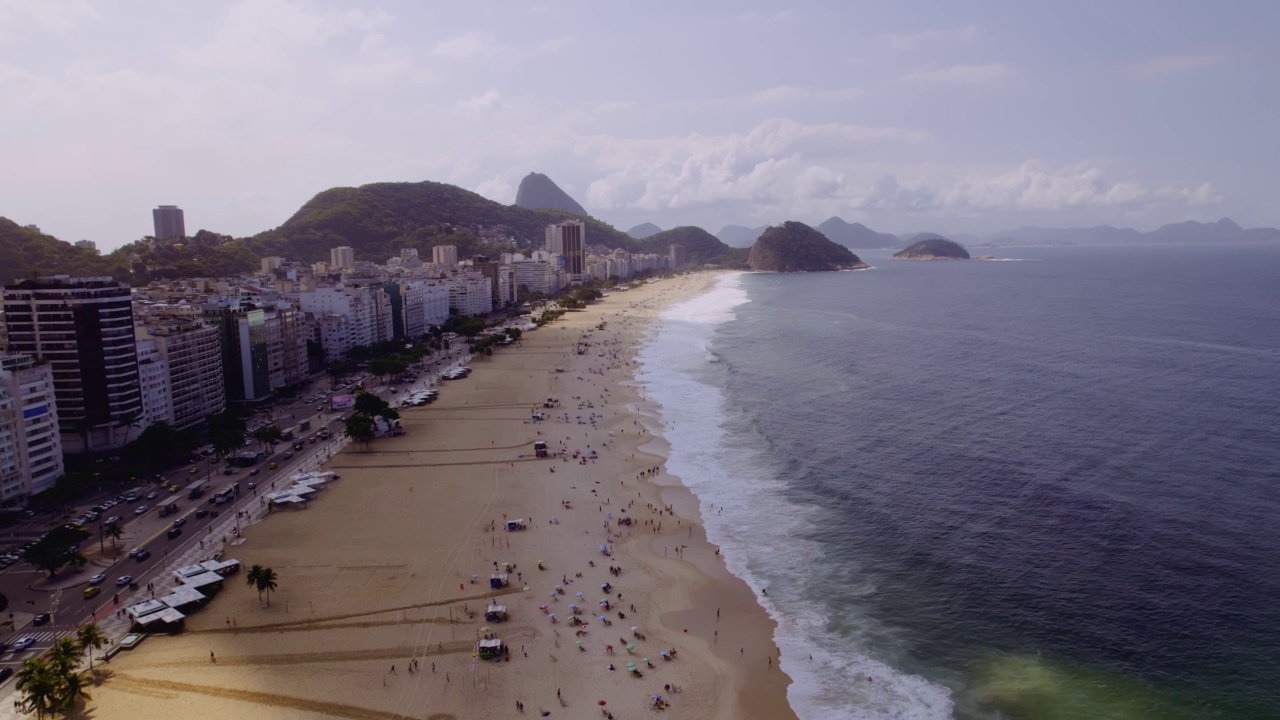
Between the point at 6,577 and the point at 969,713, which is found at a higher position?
the point at 6,577

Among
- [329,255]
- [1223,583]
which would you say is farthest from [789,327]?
[329,255]

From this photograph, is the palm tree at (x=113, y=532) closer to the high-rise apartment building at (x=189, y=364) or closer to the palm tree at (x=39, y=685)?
the palm tree at (x=39, y=685)

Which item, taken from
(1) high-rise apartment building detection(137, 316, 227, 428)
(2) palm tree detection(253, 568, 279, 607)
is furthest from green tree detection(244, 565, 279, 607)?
(1) high-rise apartment building detection(137, 316, 227, 428)

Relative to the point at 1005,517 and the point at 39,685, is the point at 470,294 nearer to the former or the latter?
the point at 1005,517

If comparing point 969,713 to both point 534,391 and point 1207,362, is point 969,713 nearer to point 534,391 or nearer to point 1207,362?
point 534,391

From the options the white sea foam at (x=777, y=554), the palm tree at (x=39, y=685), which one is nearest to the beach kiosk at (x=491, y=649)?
the white sea foam at (x=777, y=554)
